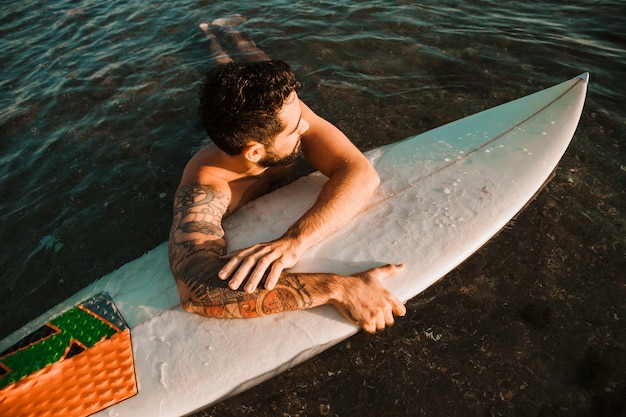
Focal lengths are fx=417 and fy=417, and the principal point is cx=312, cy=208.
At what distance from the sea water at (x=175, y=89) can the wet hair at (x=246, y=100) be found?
1.45 metres

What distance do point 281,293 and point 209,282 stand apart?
0.42m

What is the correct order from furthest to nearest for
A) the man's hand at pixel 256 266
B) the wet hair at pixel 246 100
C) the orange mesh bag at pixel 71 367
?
1. the wet hair at pixel 246 100
2. the man's hand at pixel 256 266
3. the orange mesh bag at pixel 71 367

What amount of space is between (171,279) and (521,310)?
92.1 inches

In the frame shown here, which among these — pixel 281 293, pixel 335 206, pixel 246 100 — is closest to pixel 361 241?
pixel 335 206

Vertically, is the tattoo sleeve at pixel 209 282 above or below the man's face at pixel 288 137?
below

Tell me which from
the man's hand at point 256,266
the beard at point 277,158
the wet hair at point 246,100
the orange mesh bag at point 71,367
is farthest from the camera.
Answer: the beard at point 277,158

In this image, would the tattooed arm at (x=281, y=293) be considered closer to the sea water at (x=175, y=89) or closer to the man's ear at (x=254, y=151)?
the man's ear at (x=254, y=151)

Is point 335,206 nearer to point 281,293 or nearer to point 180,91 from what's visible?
point 281,293

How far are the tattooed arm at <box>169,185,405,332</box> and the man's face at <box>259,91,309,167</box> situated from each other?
2.41ft

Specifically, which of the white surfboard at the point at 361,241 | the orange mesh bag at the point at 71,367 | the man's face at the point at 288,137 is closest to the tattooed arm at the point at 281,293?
the white surfboard at the point at 361,241

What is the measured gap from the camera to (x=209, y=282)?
7.86 ft

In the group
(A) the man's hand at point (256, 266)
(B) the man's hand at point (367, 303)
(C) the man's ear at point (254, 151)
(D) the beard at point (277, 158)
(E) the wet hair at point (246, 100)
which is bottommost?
(B) the man's hand at point (367, 303)

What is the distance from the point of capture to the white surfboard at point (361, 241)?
235 centimetres

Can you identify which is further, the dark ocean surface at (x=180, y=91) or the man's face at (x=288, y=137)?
the dark ocean surface at (x=180, y=91)
